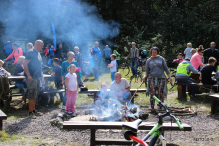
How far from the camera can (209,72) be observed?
310 inches

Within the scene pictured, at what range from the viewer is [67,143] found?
4496 millimetres

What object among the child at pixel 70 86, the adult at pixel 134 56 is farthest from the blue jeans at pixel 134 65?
the child at pixel 70 86

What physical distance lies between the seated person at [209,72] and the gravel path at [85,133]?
2.01 m

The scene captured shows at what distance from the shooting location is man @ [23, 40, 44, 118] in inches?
246

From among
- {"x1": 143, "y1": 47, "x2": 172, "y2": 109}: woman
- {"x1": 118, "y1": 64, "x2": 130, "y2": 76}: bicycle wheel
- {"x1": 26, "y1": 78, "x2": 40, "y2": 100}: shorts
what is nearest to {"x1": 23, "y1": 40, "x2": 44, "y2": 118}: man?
{"x1": 26, "y1": 78, "x2": 40, "y2": 100}: shorts

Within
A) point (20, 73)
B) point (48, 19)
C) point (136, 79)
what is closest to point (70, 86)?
point (20, 73)

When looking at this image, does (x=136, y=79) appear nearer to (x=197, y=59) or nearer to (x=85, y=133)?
(x=197, y=59)

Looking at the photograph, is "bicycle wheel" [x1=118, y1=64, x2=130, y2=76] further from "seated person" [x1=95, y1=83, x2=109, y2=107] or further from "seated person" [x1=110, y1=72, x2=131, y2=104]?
"seated person" [x1=110, y1=72, x2=131, y2=104]

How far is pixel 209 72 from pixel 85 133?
15.7 feet

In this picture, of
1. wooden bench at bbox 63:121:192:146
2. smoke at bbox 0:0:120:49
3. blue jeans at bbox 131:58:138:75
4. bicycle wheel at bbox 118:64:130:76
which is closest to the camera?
wooden bench at bbox 63:121:192:146

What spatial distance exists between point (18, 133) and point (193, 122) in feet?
12.8

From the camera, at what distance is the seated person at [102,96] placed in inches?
267

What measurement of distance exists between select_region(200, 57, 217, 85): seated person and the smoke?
10342 mm

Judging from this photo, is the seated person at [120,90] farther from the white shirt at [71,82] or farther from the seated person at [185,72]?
the seated person at [185,72]
